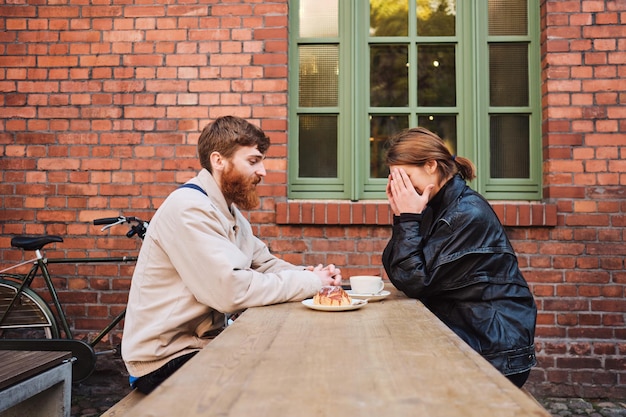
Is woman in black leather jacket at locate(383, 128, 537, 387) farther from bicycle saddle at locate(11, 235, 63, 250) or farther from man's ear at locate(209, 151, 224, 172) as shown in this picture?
bicycle saddle at locate(11, 235, 63, 250)

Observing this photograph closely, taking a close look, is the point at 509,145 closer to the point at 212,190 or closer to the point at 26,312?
the point at 212,190

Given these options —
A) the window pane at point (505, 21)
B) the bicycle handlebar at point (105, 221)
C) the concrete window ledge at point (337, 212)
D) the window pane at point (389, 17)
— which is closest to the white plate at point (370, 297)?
the concrete window ledge at point (337, 212)

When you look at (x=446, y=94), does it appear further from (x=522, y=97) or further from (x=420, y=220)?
(x=420, y=220)

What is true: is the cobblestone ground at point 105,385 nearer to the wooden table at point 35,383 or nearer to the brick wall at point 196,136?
the brick wall at point 196,136

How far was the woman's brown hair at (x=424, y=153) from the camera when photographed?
252 centimetres

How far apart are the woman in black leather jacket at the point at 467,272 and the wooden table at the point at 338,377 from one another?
0.50 m

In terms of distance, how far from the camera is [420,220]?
8.02 feet

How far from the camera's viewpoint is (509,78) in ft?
15.0

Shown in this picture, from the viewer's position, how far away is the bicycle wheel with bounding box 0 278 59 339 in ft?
13.3

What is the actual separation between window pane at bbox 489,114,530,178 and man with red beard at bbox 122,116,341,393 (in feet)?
8.36

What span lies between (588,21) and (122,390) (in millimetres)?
4287

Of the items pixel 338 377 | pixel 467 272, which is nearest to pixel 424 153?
pixel 467 272

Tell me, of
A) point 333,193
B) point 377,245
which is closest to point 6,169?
point 333,193

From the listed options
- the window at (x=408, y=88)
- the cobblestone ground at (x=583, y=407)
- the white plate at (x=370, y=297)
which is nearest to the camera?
the white plate at (x=370, y=297)
